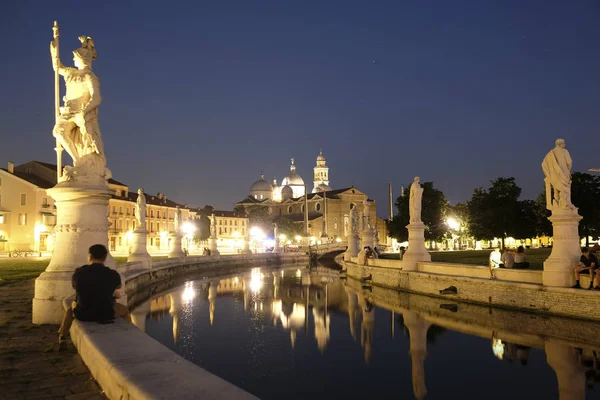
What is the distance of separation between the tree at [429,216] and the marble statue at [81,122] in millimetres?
58977

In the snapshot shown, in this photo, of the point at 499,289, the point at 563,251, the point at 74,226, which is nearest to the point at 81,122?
the point at 74,226

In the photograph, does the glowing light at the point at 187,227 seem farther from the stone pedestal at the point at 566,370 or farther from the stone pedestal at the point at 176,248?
the stone pedestal at the point at 566,370

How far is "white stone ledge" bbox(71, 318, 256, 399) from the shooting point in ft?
13.9

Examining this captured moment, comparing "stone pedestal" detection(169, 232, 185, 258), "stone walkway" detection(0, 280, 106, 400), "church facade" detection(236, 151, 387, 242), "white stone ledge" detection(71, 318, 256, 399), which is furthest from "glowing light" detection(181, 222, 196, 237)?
"white stone ledge" detection(71, 318, 256, 399)

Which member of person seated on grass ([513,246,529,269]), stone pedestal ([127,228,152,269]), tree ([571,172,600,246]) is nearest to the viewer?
person seated on grass ([513,246,529,269])

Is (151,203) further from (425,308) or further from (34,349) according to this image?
(34,349)

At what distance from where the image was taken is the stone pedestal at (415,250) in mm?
22906

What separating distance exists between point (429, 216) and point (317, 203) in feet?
204

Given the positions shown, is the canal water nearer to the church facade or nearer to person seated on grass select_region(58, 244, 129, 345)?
person seated on grass select_region(58, 244, 129, 345)

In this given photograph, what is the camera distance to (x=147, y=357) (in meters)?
5.36

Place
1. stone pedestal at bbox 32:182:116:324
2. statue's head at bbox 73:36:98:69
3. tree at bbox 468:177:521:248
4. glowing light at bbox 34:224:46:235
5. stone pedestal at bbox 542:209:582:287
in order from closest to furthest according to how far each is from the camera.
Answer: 1. stone pedestal at bbox 32:182:116:324
2. statue's head at bbox 73:36:98:69
3. stone pedestal at bbox 542:209:582:287
4. tree at bbox 468:177:521:248
5. glowing light at bbox 34:224:46:235

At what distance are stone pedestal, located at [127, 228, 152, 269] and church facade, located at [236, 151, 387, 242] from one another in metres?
69.4

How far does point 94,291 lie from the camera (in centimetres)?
725

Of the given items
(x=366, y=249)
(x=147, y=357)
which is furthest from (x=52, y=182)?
(x=147, y=357)
